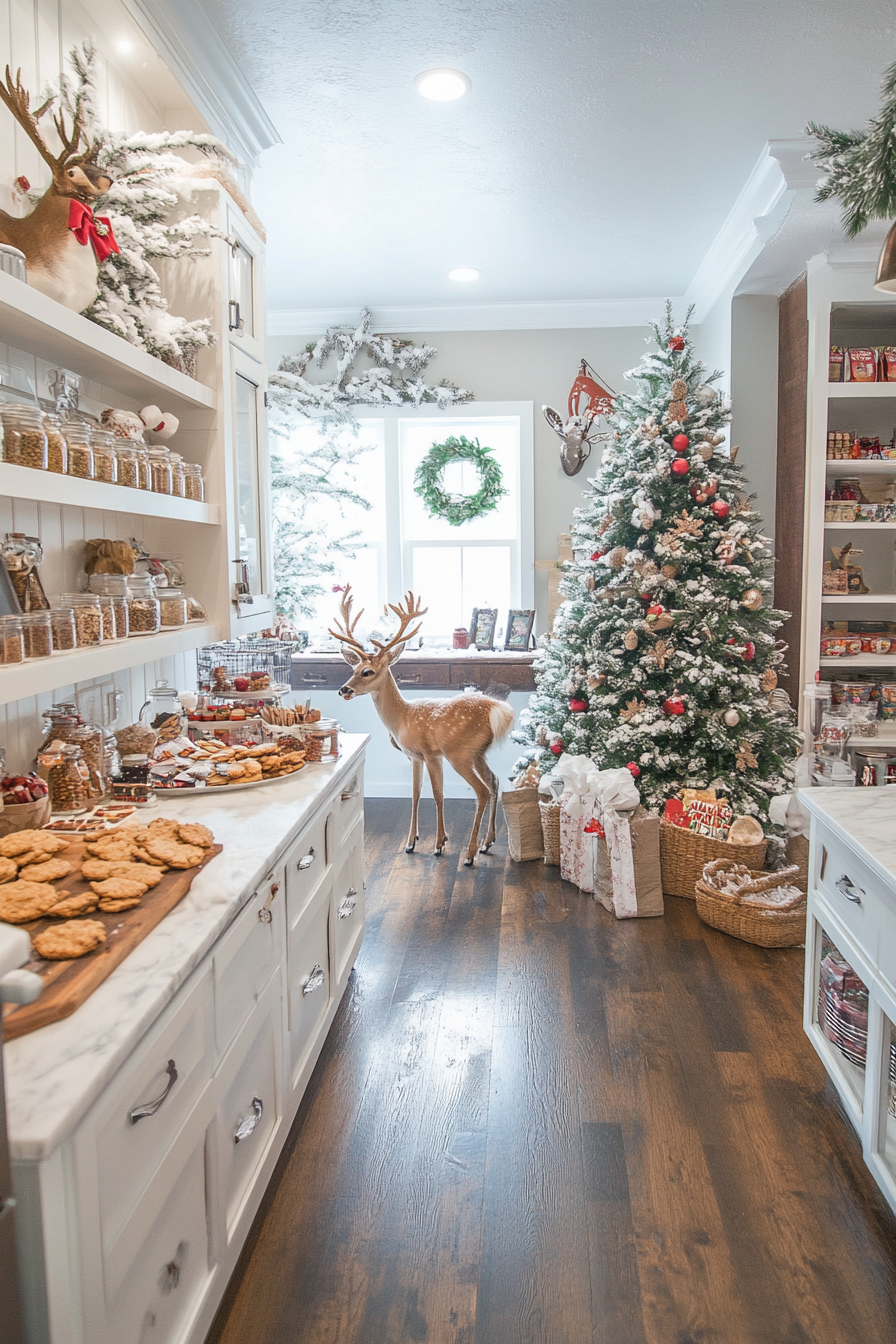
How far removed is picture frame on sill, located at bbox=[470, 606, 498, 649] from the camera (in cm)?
527

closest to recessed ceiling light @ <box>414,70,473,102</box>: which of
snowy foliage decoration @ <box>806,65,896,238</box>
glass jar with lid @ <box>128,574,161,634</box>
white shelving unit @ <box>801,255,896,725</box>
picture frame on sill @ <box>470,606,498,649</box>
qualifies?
snowy foliage decoration @ <box>806,65,896,238</box>

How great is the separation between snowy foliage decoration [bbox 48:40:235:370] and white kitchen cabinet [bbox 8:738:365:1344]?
3.81 ft

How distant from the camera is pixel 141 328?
217cm

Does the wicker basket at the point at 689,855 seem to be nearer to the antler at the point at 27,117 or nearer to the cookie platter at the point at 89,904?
the cookie platter at the point at 89,904

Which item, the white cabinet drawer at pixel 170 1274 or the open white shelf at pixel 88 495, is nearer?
the white cabinet drawer at pixel 170 1274

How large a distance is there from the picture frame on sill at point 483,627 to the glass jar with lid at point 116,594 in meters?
3.23

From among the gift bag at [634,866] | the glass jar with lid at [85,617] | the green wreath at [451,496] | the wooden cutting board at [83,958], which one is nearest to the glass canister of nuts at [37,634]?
the glass jar with lid at [85,617]

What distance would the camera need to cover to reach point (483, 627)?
5297 mm

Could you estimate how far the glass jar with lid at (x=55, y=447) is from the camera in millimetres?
1684

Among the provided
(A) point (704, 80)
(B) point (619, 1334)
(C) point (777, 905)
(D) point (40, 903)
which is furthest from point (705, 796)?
(D) point (40, 903)

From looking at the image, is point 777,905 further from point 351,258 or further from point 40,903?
point 351,258

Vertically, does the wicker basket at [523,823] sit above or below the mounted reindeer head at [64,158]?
below

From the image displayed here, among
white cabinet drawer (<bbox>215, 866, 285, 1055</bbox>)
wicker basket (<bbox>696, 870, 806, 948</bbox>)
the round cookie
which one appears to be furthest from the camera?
wicker basket (<bbox>696, 870, 806, 948</bbox>)

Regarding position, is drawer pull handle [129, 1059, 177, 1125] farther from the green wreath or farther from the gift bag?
the green wreath
